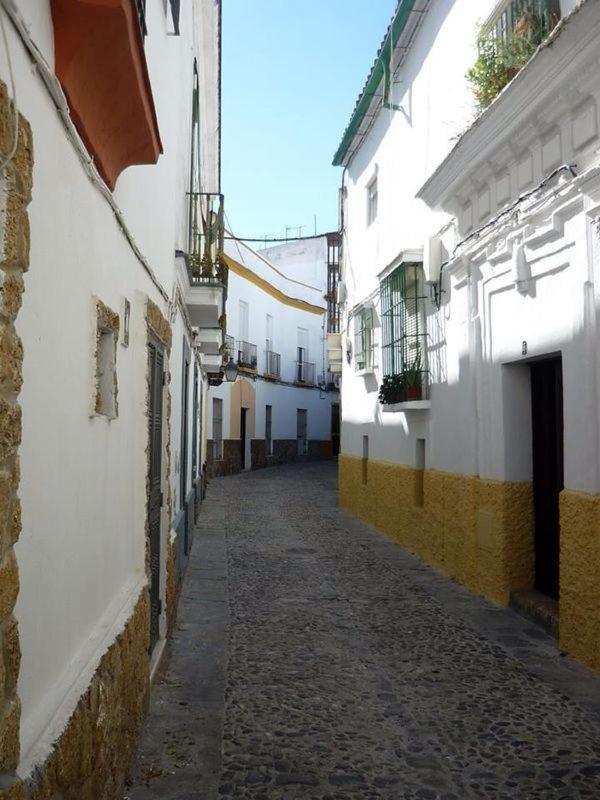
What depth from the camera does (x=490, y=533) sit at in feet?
21.7

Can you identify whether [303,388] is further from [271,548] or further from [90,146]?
[90,146]

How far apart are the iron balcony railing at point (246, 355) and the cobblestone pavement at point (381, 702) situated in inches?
703

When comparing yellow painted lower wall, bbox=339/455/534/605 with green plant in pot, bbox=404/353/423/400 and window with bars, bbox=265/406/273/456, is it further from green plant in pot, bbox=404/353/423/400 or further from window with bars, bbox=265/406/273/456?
window with bars, bbox=265/406/273/456

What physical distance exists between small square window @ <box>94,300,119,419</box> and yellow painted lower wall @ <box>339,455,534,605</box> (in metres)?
4.22

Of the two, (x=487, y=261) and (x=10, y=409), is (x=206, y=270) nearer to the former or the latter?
(x=487, y=261)

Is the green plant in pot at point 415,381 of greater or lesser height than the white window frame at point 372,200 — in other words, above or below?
below

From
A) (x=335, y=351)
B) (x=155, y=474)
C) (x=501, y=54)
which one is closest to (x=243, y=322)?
(x=335, y=351)

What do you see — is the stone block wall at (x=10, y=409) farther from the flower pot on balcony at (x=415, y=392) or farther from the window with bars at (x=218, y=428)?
the window with bars at (x=218, y=428)

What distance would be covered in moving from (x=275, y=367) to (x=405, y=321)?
64.6 ft

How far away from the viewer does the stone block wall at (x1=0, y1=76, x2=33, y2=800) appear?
1.66 meters

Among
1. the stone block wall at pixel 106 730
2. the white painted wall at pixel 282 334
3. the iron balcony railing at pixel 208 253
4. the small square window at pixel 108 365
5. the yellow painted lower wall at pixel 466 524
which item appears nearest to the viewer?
the stone block wall at pixel 106 730

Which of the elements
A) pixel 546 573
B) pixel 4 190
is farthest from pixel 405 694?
pixel 4 190

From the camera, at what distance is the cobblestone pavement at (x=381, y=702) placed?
3311 mm

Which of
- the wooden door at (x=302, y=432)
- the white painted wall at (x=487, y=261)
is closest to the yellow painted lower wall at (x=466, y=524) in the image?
the white painted wall at (x=487, y=261)
